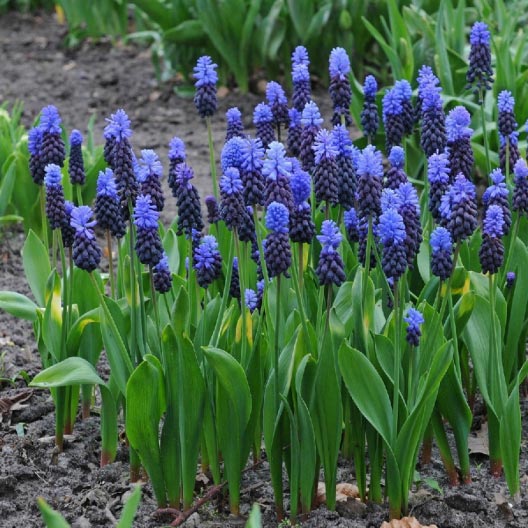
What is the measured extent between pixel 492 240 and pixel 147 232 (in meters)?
0.97

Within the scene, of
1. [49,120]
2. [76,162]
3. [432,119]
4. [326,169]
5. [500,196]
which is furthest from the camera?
[76,162]

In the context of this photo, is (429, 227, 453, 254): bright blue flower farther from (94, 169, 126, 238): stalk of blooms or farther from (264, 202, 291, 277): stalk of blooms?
(94, 169, 126, 238): stalk of blooms

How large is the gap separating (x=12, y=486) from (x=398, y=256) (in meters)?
1.55

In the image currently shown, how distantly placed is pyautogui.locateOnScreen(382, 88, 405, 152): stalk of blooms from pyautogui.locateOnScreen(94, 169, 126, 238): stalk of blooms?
1023 millimetres

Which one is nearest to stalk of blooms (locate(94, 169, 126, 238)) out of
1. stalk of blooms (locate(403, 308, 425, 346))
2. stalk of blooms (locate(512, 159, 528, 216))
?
stalk of blooms (locate(403, 308, 425, 346))

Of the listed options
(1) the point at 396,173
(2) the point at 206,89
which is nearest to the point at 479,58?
(1) the point at 396,173

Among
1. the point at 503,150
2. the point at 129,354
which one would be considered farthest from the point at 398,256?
the point at 503,150

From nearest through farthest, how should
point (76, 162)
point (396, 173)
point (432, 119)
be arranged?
point (396, 173)
point (432, 119)
point (76, 162)

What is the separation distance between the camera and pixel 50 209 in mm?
3307

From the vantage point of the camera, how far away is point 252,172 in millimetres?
2914

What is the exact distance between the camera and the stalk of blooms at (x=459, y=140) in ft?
11.0

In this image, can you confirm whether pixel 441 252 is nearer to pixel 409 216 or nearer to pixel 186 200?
pixel 409 216

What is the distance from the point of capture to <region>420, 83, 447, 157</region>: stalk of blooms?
3484 mm

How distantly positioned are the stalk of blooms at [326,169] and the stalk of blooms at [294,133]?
77 cm
